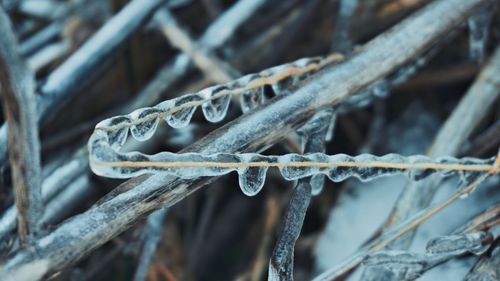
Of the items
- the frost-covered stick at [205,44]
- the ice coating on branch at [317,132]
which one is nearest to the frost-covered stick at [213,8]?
the frost-covered stick at [205,44]

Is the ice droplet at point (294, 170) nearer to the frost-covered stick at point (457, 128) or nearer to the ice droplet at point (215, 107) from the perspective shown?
the ice droplet at point (215, 107)

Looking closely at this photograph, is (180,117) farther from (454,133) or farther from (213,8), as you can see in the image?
(213,8)

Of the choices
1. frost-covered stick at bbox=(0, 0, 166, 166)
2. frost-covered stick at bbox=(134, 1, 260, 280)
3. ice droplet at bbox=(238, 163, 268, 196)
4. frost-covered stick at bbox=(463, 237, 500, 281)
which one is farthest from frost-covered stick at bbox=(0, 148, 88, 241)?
frost-covered stick at bbox=(463, 237, 500, 281)

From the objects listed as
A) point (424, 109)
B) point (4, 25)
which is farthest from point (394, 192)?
point (4, 25)

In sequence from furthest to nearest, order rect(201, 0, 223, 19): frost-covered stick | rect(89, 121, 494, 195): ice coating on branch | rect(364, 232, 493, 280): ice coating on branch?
rect(201, 0, 223, 19): frost-covered stick
rect(364, 232, 493, 280): ice coating on branch
rect(89, 121, 494, 195): ice coating on branch

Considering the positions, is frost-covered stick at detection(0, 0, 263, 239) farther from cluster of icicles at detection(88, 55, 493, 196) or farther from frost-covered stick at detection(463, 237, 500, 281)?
frost-covered stick at detection(463, 237, 500, 281)

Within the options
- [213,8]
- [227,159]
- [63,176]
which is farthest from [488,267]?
[213,8]
